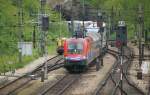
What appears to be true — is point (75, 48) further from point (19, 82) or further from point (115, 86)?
point (115, 86)

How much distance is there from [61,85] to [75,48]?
7766 millimetres

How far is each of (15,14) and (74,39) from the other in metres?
15.9

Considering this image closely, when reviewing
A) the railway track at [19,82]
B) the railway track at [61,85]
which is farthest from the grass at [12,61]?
the railway track at [61,85]

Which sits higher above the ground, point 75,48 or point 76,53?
point 75,48

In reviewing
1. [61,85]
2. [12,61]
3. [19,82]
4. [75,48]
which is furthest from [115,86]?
[12,61]

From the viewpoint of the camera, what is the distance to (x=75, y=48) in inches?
1909

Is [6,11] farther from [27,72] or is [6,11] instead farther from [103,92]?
[103,92]

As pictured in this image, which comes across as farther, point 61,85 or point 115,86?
point 61,85

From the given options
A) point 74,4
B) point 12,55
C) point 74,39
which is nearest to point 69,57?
point 74,39

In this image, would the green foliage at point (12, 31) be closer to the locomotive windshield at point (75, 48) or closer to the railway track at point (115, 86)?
the locomotive windshield at point (75, 48)

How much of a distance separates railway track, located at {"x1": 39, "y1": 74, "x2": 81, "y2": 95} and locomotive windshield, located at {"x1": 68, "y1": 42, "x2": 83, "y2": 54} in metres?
2.09

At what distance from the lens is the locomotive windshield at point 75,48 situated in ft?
159

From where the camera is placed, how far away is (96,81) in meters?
43.3

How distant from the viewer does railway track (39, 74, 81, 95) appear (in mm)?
37031
